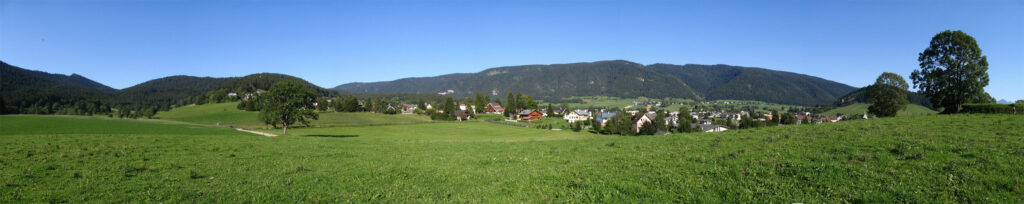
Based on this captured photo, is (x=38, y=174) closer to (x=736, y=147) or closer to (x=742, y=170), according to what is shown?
(x=742, y=170)

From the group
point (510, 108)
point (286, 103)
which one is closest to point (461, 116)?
point (510, 108)

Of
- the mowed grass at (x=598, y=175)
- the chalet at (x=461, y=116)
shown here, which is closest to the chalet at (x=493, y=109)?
the chalet at (x=461, y=116)

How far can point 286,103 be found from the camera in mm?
41500

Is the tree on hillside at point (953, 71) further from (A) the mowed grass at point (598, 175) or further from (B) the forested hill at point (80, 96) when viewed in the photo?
(B) the forested hill at point (80, 96)

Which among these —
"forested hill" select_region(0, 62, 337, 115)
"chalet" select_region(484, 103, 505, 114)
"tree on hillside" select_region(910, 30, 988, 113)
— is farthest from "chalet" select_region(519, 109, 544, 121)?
"tree on hillside" select_region(910, 30, 988, 113)

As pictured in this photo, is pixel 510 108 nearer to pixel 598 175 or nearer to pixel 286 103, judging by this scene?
pixel 286 103

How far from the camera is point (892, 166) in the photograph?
28.4 ft

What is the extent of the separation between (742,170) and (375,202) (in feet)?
28.8

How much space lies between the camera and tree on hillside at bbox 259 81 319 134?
41219 millimetres

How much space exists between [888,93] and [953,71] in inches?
448

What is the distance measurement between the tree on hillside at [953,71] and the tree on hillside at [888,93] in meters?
8.20

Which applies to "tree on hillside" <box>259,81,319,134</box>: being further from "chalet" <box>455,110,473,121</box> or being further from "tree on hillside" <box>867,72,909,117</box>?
"chalet" <box>455,110,473,121</box>

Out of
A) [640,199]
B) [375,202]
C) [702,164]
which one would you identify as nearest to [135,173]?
[375,202]

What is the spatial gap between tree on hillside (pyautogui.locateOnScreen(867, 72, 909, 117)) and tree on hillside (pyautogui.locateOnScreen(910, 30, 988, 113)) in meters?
8.20
